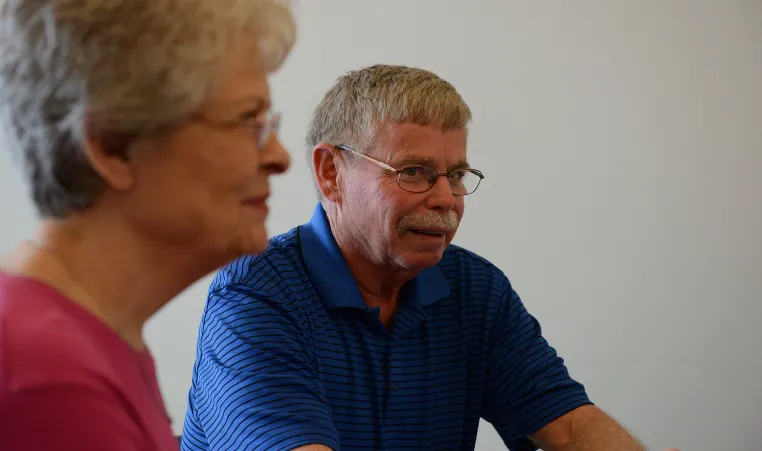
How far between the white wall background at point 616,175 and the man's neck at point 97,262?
195cm

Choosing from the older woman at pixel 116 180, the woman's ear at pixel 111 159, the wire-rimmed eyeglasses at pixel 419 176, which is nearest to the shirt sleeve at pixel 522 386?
the wire-rimmed eyeglasses at pixel 419 176

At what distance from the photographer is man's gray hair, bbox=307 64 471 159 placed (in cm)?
147

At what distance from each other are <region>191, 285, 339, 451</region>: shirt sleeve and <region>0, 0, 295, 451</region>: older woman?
1.44 feet

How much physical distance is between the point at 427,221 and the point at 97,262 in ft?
2.78

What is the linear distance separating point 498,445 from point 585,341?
457 mm

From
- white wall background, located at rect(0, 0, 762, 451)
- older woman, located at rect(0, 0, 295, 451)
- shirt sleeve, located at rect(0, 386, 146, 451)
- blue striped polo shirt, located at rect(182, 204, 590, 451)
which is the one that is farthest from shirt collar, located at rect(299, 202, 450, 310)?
white wall background, located at rect(0, 0, 762, 451)

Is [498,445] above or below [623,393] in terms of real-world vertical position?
below

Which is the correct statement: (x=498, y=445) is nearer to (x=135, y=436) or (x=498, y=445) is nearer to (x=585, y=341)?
(x=585, y=341)

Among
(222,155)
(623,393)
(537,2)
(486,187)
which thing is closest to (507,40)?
(537,2)

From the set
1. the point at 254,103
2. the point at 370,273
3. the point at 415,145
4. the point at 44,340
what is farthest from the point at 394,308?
the point at 44,340

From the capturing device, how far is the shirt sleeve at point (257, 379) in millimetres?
1188

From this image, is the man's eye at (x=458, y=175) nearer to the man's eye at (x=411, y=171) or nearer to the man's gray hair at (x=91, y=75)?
the man's eye at (x=411, y=171)

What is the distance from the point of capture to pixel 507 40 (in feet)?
8.98

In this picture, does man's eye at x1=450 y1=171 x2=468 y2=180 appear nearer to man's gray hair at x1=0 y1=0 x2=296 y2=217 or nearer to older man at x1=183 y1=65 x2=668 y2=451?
older man at x1=183 y1=65 x2=668 y2=451
